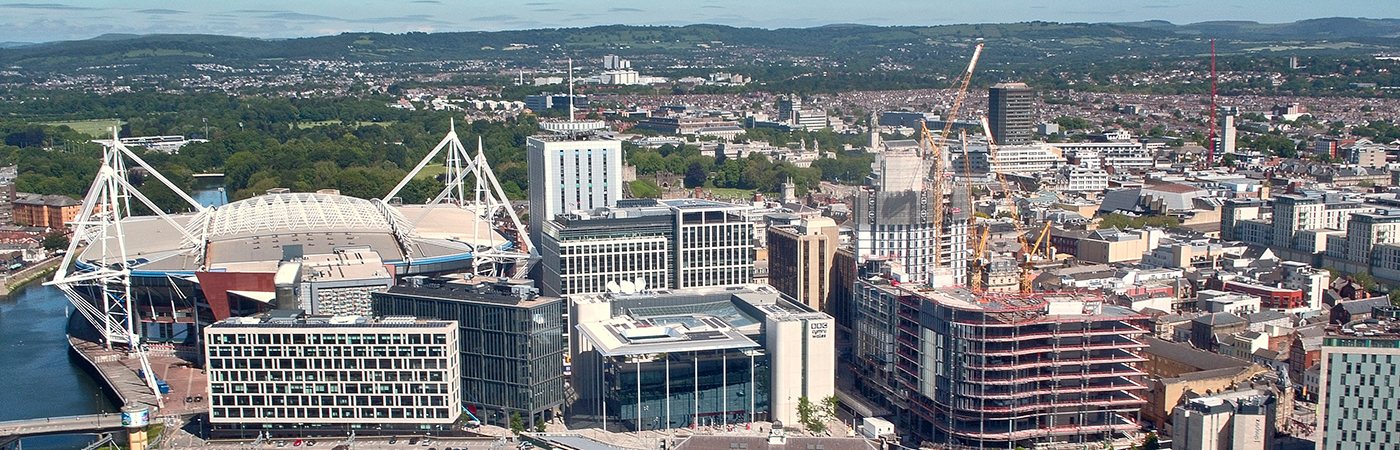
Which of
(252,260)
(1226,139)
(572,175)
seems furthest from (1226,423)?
(1226,139)

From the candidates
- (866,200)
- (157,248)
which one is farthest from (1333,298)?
(157,248)

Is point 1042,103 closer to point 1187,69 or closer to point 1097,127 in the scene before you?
point 1097,127

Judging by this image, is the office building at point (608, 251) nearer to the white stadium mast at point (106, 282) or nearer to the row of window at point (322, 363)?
the row of window at point (322, 363)

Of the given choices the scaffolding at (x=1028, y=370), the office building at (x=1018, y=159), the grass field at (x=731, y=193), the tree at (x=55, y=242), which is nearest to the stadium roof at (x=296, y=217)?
the tree at (x=55, y=242)

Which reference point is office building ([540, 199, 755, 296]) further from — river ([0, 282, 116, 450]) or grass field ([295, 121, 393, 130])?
grass field ([295, 121, 393, 130])

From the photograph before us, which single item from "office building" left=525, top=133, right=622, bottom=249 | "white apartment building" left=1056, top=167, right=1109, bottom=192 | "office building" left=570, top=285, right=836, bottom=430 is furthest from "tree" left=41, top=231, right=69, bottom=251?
"white apartment building" left=1056, top=167, right=1109, bottom=192
